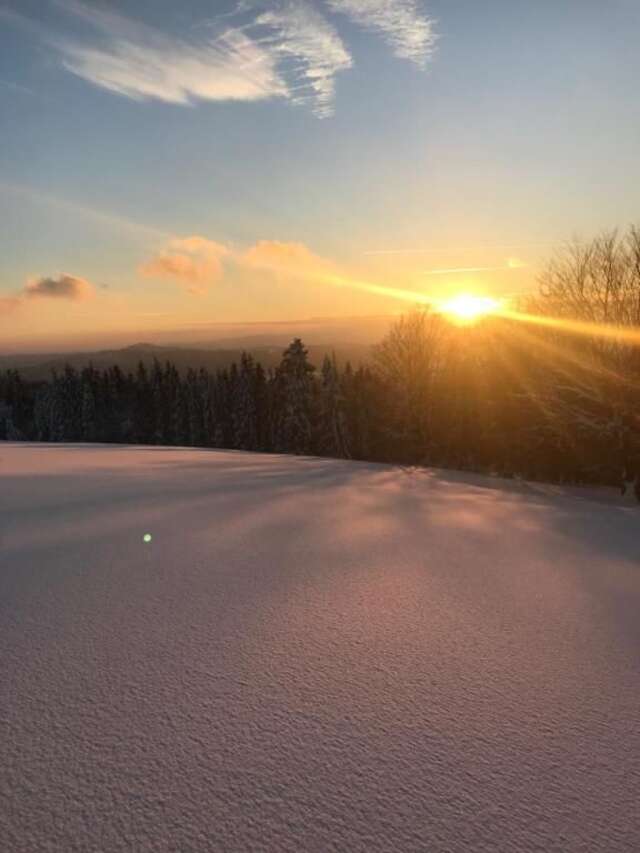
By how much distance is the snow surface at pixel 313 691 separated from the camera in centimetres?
181

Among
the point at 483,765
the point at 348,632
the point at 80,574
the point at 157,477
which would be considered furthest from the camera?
the point at 157,477

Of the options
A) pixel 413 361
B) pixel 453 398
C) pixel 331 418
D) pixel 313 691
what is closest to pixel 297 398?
pixel 331 418

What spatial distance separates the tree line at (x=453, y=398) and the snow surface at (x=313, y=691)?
12.2 metres

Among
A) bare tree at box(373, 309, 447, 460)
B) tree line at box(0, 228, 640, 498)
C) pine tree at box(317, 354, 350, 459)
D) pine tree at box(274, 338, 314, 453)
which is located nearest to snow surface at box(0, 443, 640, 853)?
tree line at box(0, 228, 640, 498)

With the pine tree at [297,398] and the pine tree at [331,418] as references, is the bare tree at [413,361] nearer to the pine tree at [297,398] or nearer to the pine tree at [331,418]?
the pine tree at [297,398]

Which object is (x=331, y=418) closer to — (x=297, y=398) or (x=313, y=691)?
(x=297, y=398)

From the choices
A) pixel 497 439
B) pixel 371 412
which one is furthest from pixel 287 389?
pixel 497 439

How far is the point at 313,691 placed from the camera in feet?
8.41

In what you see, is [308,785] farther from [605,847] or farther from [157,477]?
[157,477]

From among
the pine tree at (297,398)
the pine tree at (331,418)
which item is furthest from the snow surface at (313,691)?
the pine tree at (331,418)

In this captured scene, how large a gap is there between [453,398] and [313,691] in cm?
3647

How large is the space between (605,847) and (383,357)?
2500 cm

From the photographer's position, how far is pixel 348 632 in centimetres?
319

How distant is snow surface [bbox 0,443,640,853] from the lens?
1.81 m
